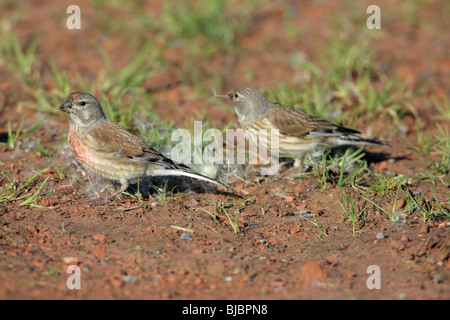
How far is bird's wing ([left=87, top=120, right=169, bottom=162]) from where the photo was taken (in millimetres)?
5777

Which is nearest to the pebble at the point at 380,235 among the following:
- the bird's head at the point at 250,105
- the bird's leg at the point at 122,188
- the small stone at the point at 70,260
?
the bird's head at the point at 250,105

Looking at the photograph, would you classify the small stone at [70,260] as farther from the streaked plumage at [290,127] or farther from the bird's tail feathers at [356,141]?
the bird's tail feathers at [356,141]

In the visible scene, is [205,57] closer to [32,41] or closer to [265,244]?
[32,41]

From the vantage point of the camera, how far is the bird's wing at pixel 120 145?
5.78 meters

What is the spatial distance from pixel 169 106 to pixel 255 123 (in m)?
1.65

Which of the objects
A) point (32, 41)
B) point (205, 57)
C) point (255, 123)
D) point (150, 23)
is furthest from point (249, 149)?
point (32, 41)

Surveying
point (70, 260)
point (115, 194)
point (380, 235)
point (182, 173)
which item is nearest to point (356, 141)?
point (380, 235)

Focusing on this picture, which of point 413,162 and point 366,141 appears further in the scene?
point 413,162

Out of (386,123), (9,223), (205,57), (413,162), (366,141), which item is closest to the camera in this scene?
(9,223)

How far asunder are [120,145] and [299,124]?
83.0 inches

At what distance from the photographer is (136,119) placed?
6898mm

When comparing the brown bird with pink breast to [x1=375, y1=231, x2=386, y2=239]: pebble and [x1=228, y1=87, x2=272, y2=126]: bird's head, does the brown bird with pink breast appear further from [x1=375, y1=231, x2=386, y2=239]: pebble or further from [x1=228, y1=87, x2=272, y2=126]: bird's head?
[x1=375, y1=231, x2=386, y2=239]: pebble

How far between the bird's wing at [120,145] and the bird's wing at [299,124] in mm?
1568

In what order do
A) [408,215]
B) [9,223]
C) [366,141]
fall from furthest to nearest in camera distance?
[366,141] → [408,215] → [9,223]
